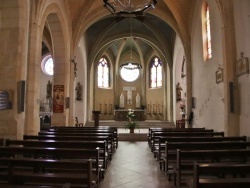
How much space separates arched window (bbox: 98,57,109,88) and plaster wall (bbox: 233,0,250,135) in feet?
57.7

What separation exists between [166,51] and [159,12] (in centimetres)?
571

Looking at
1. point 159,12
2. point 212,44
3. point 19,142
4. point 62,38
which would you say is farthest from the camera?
point 159,12

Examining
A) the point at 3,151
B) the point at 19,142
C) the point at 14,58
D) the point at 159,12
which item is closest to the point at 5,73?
the point at 14,58

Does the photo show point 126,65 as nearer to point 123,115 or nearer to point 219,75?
point 123,115

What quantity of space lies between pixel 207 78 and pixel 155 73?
1386 cm

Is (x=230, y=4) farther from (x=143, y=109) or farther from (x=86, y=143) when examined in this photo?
(x=143, y=109)

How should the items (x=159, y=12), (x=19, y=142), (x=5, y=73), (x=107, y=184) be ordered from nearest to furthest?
(x=107, y=184), (x=19, y=142), (x=5, y=73), (x=159, y=12)

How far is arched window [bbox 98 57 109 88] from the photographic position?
25.0 m

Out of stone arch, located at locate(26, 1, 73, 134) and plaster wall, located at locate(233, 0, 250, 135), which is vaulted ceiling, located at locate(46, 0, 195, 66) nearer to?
stone arch, located at locate(26, 1, 73, 134)

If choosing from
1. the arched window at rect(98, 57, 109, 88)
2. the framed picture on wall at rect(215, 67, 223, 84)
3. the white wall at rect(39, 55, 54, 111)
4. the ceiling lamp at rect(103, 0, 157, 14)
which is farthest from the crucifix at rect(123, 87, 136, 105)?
the ceiling lamp at rect(103, 0, 157, 14)

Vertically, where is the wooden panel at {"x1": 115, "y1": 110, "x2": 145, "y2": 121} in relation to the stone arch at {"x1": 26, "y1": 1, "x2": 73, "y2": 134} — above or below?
below

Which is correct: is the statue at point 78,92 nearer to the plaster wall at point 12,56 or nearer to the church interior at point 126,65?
the church interior at point 126,65

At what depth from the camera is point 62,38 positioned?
1335cm

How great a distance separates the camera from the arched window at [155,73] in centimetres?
2494
